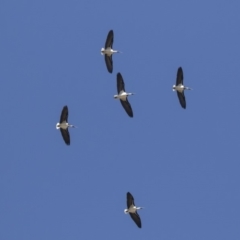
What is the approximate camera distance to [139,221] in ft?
280

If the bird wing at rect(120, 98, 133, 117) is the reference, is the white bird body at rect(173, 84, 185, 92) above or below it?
above

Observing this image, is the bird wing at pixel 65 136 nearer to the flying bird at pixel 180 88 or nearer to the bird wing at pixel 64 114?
the bird wing at pixel 64 114

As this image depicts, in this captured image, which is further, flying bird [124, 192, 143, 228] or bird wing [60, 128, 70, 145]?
bird wing [60, 128, 70, 145]

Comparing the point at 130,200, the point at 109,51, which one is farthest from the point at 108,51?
the point at 130,200

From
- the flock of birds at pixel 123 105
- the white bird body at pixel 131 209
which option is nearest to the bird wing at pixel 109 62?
the flock of birds at pixel 123 105

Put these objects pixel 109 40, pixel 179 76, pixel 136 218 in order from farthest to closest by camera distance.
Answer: pixel 179 76 → pixel 136 218 → pixel 109 40

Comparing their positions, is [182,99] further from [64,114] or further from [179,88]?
[64,114]

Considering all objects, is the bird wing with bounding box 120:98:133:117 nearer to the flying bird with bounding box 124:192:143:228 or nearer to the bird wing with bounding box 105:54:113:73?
the bird wing with bounding box 105:54:113:73

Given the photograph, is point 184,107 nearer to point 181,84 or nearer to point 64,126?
point 181,84

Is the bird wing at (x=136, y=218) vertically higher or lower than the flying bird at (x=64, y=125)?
lower

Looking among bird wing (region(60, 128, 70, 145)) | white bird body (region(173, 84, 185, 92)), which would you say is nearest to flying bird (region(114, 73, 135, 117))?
white bird body (region(173, 84, 185, 92))

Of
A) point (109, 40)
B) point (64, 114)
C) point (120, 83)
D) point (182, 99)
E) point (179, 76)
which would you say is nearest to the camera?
point (64, 114)

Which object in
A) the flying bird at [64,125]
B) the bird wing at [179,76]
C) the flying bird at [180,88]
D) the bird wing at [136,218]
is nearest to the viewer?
the flying bird at [64,125]

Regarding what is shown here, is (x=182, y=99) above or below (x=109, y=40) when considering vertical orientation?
below
